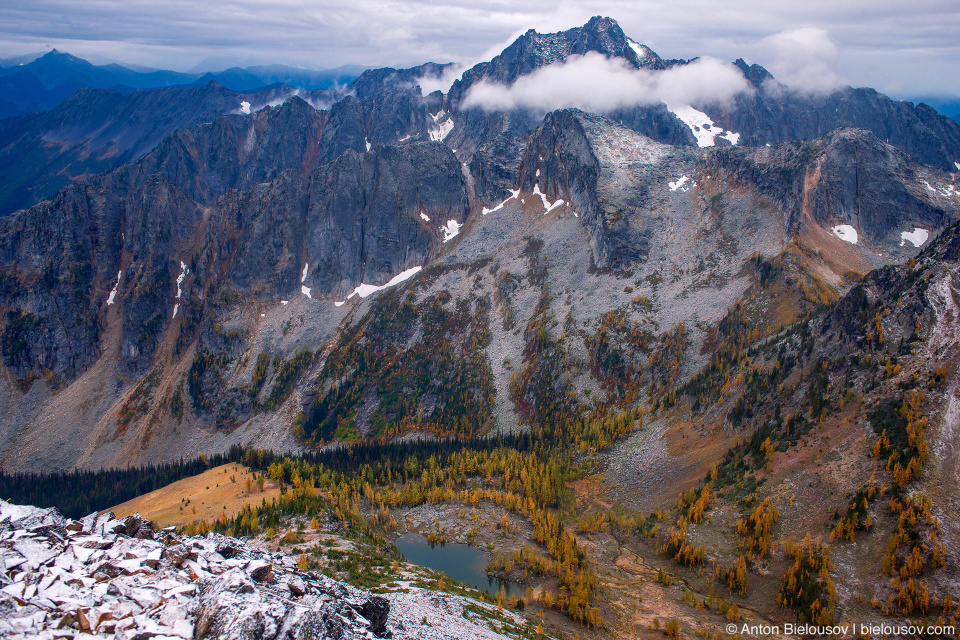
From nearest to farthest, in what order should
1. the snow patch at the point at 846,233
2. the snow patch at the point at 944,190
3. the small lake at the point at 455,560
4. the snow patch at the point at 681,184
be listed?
the small lake at the point at 455,560, the snow patch at the point at 846,233, the snow patch at the point at 944,190, the snow patch at the point at 681,184

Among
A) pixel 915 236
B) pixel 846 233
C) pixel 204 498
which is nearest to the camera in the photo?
pixel 204 498

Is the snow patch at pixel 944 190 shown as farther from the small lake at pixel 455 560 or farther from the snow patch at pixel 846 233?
the small lake at pixel 455 560

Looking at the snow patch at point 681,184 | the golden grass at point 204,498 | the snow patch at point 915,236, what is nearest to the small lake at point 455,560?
the golden grass at point 204,498

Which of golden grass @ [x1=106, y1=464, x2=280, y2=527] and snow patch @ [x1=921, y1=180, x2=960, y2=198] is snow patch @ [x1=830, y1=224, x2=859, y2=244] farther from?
golden grass @ [x1=106, y1=464, x2=280, y2=527]

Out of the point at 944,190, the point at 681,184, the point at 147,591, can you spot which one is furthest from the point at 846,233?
the point at 147,591

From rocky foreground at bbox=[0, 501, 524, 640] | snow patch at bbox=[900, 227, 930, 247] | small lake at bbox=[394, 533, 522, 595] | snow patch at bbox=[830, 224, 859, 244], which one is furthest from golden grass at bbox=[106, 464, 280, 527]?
snow patch at bbox=[900, 227, 930, 247]

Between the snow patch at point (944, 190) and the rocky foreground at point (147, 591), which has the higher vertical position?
the snow patch at point (944, 190)

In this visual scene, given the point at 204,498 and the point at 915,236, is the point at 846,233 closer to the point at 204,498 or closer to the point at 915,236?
the point at 915,236

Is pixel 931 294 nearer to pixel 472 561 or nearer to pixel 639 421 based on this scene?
pixel 639 421
